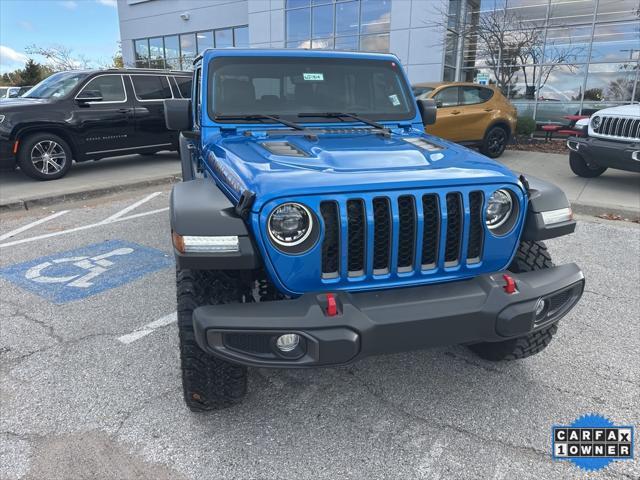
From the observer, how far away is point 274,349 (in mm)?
2037

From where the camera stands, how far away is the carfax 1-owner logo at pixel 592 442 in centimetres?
226

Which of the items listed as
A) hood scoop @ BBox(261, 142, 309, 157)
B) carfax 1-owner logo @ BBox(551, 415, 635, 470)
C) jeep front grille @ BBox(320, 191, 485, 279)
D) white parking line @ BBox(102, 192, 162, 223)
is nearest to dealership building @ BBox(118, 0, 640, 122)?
white parking line @ BBox(102, 192, 162, 223)

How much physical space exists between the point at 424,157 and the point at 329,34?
17.2 metres

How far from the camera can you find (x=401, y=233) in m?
2.19

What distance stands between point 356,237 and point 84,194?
6.33 metres

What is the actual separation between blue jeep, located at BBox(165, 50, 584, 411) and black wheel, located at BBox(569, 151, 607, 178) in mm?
6614

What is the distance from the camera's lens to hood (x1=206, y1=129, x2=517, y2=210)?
2.09 meters

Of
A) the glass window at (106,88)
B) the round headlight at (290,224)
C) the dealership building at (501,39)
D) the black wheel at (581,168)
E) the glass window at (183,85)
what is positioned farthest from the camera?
the dealership building at (501,39)

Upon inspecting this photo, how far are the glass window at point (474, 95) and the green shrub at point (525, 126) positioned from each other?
11.4 feet

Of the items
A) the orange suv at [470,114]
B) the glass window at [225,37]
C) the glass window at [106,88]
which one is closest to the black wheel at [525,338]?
the orange suv at [470,114]

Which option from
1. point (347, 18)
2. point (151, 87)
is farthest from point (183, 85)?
point (347, 18)

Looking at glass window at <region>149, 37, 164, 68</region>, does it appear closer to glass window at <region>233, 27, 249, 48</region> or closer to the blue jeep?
glass window at <region>233, 27, 249, 48</region>

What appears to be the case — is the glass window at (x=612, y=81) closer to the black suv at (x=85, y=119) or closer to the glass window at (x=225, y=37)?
the black suv at (x=85, y=119)

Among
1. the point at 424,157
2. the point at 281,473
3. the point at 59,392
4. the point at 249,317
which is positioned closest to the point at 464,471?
the point at 281,473
